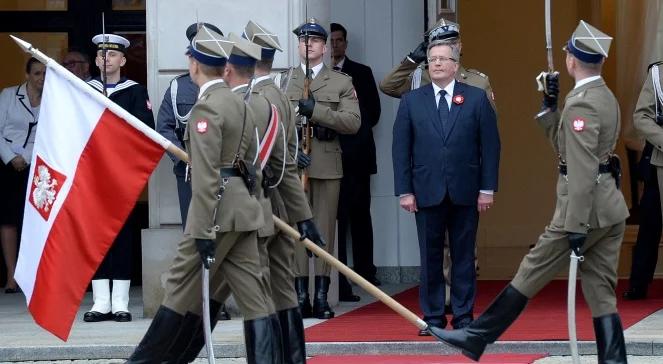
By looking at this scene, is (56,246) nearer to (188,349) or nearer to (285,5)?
(188,349)

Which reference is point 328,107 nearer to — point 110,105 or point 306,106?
point 306,106

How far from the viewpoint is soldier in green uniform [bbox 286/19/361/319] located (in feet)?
40.6

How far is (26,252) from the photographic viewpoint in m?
9.37

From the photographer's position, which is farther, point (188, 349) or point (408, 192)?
point (408, 192)

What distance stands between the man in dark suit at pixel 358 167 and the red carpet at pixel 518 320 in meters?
0.66

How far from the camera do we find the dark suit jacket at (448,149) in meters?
11.6

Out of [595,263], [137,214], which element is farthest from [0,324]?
[595,263]

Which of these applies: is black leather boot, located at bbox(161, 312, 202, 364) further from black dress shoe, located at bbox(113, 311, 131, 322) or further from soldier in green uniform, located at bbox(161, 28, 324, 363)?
black dress shoe, located at bbox(113, 311, 131, 322)

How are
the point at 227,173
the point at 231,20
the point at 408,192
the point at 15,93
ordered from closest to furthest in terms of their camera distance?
the point at 227,173, the point at 408,192, the point at 231,20, the point at 15,93

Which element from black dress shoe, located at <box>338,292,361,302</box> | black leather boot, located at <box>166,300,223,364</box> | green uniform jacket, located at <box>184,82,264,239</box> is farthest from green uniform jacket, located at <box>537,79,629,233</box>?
black dress shoe, located at <box>338,292,361,302</box>

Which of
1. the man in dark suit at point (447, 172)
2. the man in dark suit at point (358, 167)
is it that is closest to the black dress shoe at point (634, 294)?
the man in dark suit at point (447, 172)

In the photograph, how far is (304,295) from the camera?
12.7m

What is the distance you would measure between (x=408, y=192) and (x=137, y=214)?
4.09m

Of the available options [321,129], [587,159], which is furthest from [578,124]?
[321,129]
